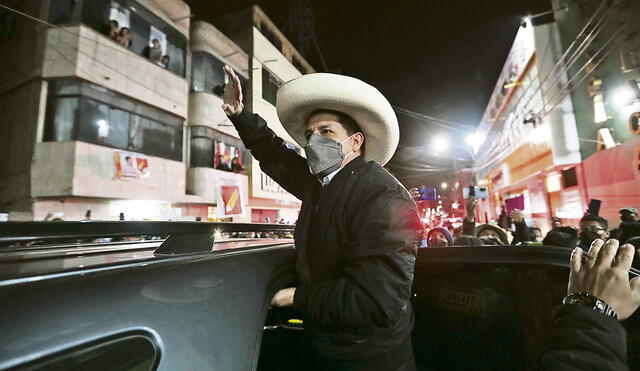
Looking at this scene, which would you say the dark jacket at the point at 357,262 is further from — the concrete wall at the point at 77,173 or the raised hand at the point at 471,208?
the concrete wall at the point at 77,173

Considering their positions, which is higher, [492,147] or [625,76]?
[492,147]

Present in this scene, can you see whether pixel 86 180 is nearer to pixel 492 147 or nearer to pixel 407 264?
pixel 407 264

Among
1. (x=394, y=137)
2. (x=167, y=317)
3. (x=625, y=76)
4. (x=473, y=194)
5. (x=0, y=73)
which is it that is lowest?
(x=167, y=317)

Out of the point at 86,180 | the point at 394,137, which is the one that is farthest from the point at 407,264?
the point at 86,180

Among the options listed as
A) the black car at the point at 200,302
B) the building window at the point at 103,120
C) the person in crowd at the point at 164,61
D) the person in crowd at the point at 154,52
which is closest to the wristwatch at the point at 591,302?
the black car at the point at 200,302

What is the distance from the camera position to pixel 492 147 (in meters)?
30.3

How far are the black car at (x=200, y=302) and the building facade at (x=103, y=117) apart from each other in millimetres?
8876

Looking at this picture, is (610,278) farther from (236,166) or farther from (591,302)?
(236,166)

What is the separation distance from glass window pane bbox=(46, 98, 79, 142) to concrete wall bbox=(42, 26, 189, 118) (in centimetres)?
85

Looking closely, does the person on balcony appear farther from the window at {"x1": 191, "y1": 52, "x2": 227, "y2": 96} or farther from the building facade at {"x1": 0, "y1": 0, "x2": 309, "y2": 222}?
the window at {"x1": 191, "y1": 52, "x2": 227, "y2": 96}

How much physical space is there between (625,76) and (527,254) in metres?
13.6

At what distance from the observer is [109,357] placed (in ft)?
2.26

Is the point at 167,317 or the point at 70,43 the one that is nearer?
the point at 167,317

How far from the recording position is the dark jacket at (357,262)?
120cm
